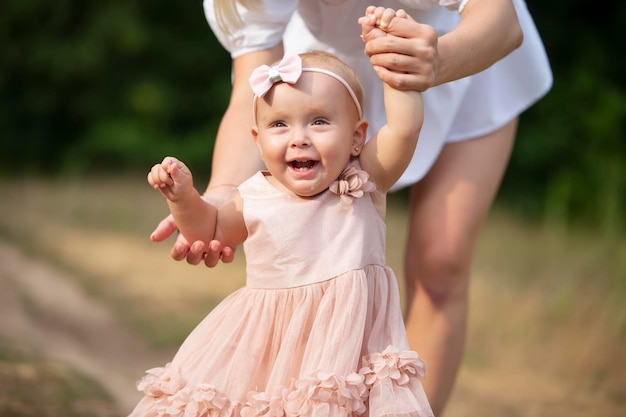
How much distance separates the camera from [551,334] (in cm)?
398

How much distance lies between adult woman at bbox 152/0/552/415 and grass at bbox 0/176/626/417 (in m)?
1.03

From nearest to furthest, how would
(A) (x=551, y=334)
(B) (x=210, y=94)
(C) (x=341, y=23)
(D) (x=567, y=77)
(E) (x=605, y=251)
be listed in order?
(C) (x=341, y=23) → (A) (x=551, y=334) → (E) (x=605, y=251) → (D) (x=567, y=77) → (B) (x=210, y=94)

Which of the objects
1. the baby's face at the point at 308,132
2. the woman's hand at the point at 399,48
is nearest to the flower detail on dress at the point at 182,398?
the baby's face at the point at 308,132

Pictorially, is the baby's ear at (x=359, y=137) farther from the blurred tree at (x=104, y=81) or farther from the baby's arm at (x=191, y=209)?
the blurred tree at (x=104, y=81)

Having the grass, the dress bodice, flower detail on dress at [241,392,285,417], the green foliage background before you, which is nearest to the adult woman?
the dress bodice

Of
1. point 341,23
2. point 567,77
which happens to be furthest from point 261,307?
point 567,77

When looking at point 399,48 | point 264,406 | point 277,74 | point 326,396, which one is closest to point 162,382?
point 264,406

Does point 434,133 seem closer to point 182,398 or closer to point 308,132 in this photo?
point 308,132

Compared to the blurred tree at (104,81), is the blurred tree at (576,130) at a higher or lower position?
lower

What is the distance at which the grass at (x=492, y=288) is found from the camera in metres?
3.45

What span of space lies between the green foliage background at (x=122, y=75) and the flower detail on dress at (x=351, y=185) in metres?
4.91

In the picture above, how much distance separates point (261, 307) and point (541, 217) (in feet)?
15.4

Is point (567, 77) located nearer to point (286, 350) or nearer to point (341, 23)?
point (341, 23)

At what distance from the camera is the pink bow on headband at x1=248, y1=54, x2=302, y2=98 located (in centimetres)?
Result: 158
